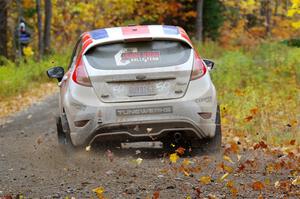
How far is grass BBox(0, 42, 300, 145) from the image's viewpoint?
11602 millimetres

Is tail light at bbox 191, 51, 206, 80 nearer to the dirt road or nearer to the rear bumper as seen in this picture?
the rear bumper

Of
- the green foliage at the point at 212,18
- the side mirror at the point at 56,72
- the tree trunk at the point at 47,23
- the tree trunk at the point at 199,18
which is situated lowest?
the green foliage at the point at 212,18

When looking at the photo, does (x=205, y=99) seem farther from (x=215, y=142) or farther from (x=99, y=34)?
(x=99, y=34)

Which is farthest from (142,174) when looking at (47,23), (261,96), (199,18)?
(199,18)

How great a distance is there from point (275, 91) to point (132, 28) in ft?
25.3

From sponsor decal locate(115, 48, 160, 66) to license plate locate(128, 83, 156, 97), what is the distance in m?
0.32

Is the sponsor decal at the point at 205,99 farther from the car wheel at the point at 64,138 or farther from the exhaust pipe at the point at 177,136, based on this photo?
the car wheel at the point at 64,138

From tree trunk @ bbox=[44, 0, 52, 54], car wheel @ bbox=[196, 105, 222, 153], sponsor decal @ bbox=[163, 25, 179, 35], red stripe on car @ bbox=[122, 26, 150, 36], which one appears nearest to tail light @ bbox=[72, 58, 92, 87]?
red stripe on car @ bbox=[122, 26, 150, 36]

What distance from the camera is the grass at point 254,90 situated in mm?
11602

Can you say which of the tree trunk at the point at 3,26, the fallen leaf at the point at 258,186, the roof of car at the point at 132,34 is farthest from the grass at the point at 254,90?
the fallen leaf at the point at 258,186

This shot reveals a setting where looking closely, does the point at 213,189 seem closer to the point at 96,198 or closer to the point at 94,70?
the point at 96,198

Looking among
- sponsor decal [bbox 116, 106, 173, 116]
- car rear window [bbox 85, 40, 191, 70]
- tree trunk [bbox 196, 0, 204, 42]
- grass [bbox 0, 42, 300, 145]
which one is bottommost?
tree trunk [bbox 196, 0, 204, 42]

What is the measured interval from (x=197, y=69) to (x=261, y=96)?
662cm

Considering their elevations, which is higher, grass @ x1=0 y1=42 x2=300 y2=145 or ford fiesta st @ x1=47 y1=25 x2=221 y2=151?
ford fiesta st @ x1=47 y1=25 x2=221 y2=151
